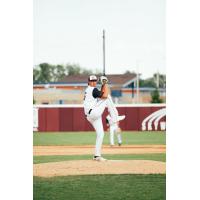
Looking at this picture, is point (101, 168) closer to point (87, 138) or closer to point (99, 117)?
point (87, 138)

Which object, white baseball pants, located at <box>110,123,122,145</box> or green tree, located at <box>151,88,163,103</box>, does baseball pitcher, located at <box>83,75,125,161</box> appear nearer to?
white baseball pants, located at <box>110,123,122,145</box>

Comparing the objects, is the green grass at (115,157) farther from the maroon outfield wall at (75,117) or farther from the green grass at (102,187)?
Result: the maroon outfield wall at (75,117)

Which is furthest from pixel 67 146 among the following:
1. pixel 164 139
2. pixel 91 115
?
pixel 164 139

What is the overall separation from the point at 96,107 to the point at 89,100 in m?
0.12

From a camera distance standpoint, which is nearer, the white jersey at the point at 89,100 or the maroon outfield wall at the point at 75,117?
the white jersey at the point at 89,100

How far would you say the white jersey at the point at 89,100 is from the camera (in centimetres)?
925

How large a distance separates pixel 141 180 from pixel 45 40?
199 cm

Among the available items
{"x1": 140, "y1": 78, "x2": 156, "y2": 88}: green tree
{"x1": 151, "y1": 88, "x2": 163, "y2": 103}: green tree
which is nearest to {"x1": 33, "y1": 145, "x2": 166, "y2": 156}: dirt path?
{"x1": 151, "y1": 88, "x2": 163, "y2": 103}: green tree

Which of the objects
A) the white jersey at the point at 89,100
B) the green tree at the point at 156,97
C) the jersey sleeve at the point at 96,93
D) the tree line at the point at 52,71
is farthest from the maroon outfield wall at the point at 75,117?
the tree line at the point at 52,71

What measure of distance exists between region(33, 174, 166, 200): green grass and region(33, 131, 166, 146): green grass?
0.53 metres

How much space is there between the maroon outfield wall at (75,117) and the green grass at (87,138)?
0.27 ft

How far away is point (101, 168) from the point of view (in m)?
9.09

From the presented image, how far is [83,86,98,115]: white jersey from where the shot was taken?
925 cm

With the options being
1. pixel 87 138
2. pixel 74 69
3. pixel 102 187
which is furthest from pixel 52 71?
pixel 102 187
